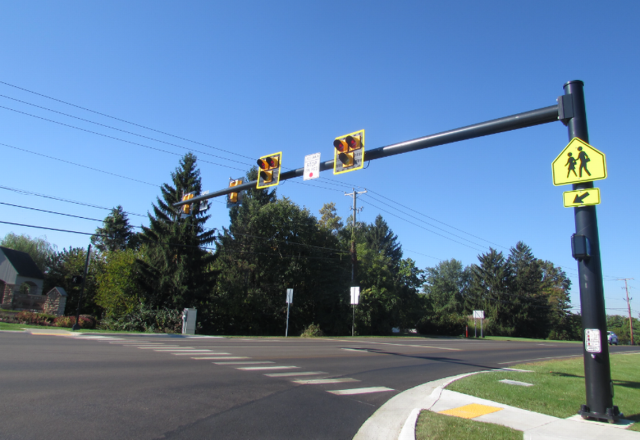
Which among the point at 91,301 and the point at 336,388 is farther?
the point at 91,301

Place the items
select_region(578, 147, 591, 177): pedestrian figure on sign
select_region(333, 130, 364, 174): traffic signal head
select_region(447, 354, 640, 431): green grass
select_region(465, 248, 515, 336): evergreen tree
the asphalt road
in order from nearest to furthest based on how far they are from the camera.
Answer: the asphalt road, select_region(578, 147, 591, 177): pedestrian figure on sign, select_region(447, 354, 640, 431): green grass, select_region(333, 130, 364, 174): traffic signal head, select_region(465, 248, 515, 336): evergreen tree

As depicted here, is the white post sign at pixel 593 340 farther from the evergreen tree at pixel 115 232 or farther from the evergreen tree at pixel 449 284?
the evergreen tree at pixel 449 284

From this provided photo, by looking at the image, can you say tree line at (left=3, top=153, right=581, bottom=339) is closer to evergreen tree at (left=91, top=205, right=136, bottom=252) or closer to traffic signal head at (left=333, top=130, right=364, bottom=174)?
evergreen tree at (left=91, top=205, right=136, bottom=252)

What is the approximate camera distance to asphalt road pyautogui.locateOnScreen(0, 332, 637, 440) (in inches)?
204

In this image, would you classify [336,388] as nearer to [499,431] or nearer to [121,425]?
[499,431]

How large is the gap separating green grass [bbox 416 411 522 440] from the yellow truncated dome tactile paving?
391 mm

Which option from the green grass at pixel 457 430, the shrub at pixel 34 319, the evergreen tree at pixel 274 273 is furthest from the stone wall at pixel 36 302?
the green grass at pixel 457 430

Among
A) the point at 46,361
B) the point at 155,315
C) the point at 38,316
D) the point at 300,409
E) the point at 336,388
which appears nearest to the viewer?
the point at 300,409

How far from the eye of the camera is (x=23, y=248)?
62781mm

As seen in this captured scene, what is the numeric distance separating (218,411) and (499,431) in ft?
13.6

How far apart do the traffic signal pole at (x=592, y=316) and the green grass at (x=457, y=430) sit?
5.44ft

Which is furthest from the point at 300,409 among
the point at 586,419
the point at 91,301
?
the point at 91,301

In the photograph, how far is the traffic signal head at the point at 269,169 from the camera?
11711 millimetres

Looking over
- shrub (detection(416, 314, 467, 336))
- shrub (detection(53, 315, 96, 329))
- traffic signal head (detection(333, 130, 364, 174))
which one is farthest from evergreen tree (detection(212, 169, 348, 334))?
traffic signal head (detection(333, 130, 364, 174))
